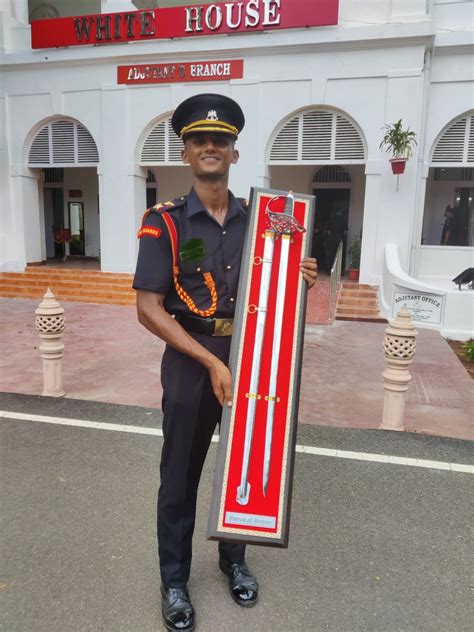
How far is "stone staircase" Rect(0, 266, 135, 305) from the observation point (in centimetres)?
1191

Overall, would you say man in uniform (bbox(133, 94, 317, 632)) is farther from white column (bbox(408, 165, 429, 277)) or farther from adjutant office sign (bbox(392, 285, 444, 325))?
white column (bbox(408, 165, 429, 277))

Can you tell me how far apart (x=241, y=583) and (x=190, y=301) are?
131 cm

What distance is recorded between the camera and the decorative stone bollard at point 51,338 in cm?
510

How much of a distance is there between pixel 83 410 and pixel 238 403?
3.13m

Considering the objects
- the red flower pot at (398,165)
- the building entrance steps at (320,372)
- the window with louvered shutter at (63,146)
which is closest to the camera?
the building entrance steps at (320,372)

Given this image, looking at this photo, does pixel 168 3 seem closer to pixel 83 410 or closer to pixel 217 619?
pixel 83 410

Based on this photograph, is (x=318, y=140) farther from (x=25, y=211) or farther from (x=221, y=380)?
(x=221, y=380)

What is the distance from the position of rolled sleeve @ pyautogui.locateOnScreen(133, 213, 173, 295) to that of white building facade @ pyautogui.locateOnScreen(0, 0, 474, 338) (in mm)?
7764

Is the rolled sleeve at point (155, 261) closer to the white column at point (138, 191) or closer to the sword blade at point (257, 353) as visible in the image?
the sword blade at point (257, 353)

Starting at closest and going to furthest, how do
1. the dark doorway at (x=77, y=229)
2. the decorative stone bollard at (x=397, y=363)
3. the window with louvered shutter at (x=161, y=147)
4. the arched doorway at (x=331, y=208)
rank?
1. the decorative stone bollard at (x=397, y=363)
2. the window with louvered shutter at (x=161, y=147)
3. the arched doorway at (x=331, y=208)
4. the dark doorway at (x=77, y=229)

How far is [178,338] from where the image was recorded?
198cm

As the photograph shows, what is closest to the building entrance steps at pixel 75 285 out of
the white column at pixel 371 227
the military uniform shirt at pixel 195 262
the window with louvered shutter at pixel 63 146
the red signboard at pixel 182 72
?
the white column at pixel 371 227

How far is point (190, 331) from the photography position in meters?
2.15

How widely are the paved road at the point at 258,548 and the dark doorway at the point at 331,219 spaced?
1096 centimetres
